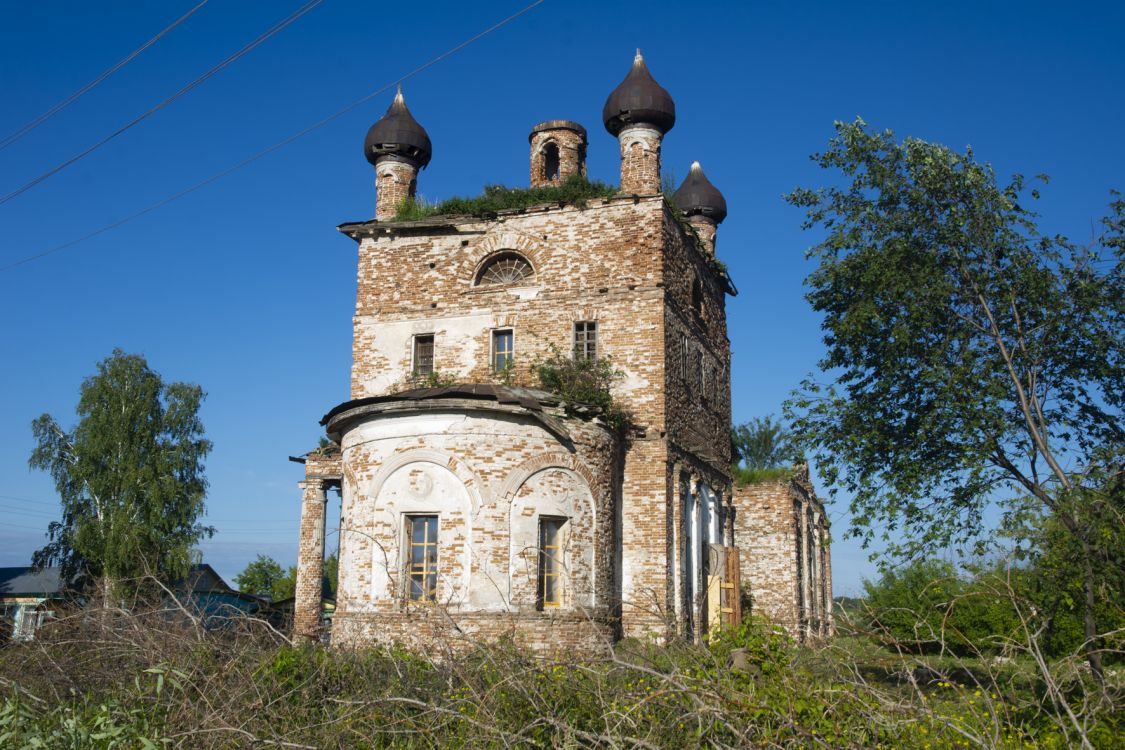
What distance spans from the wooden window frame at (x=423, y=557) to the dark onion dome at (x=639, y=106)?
9.33 meters

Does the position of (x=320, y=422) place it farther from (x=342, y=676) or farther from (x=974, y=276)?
(x=974, y=276)

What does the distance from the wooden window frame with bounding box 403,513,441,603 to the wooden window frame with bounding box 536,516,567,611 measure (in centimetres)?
169

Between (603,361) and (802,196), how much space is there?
4795 mm

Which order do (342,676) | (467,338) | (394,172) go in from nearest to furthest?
(342,676) < (467,338) < (394,172)

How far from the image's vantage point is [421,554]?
53.4 ft

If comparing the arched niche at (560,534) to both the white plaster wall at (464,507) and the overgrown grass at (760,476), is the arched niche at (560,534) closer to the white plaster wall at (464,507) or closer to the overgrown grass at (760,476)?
the white plaster wall at (464,507)

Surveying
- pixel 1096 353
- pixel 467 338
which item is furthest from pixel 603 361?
pixel 1096 353

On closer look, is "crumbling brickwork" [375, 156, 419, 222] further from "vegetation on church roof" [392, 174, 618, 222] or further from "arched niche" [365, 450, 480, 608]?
"arched niche" [365, 450, 480, 608]

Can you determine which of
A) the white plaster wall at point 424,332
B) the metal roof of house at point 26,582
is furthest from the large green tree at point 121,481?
the white plaster wall at point 424,332

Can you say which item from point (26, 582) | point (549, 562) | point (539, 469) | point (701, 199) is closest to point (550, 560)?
point (549, 562)

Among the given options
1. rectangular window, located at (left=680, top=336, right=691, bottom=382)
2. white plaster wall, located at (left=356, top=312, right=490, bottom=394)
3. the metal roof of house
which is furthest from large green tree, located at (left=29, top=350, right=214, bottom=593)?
rectangular window, located at (left=680, top=336, right=691, bottom=382)

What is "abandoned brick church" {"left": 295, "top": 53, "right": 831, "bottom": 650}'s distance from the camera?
53.1 feet

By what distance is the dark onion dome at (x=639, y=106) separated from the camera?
2030 centimetres

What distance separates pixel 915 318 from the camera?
1628cm
